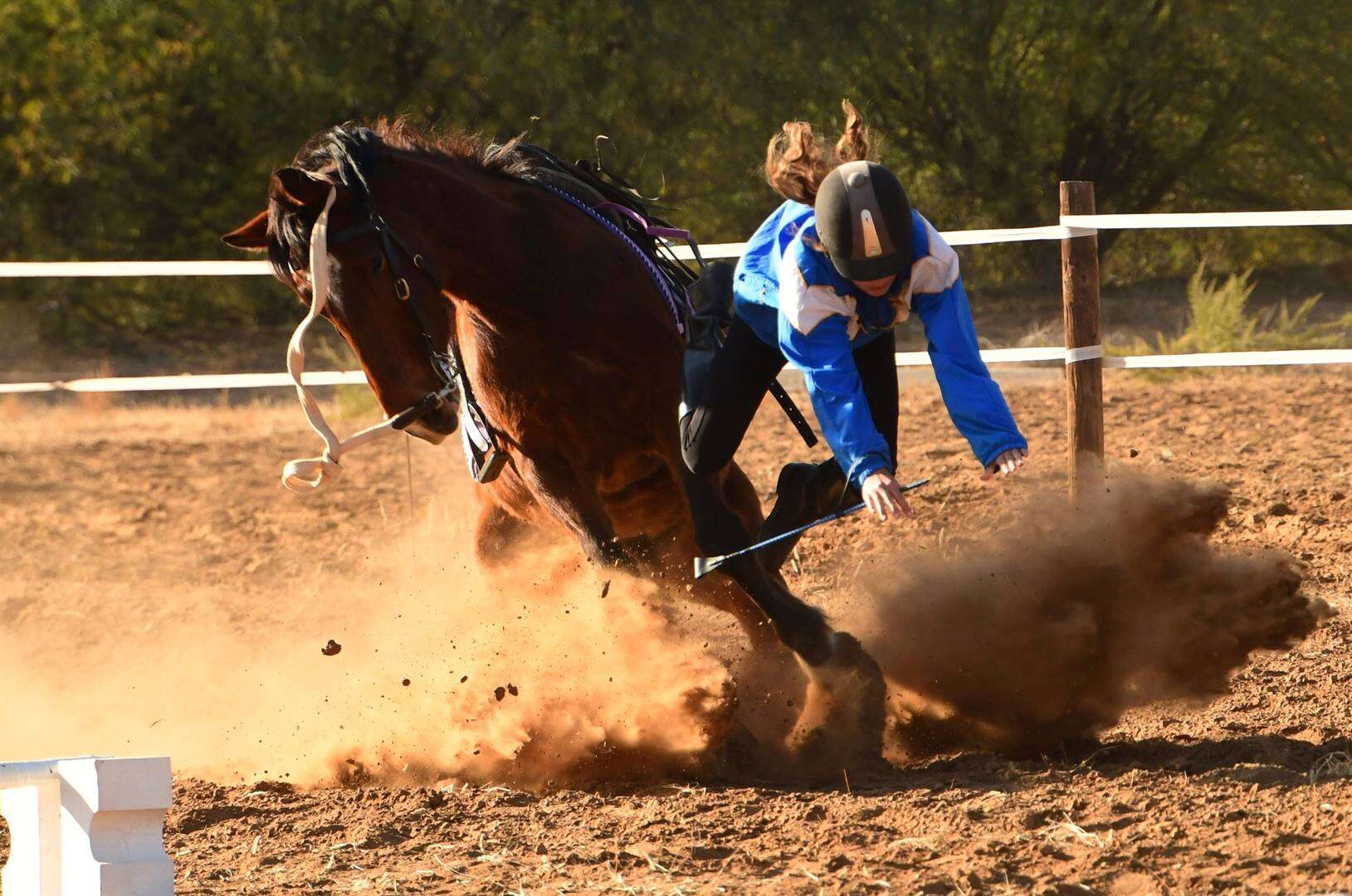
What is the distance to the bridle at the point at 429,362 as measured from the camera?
3703 mm

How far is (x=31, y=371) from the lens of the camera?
13.7m

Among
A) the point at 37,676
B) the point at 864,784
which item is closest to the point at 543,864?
→ the point at 864,784

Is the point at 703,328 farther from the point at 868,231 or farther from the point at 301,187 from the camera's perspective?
the point at 301,187

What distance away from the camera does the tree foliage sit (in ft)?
47.3

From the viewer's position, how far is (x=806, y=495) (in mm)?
4145

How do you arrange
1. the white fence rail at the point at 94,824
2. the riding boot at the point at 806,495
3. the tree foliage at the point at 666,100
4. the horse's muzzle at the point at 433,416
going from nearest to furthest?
the white fence rail at the point at 94,824 < the horse's muzzle at the point at 433,416 < the riding boot at the point at 806,495 < the tree foliage at the point at 666,100

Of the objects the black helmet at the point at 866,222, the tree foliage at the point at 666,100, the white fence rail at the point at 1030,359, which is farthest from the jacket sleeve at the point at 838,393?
the tree foliage at the point at 666,100

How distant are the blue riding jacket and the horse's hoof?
646mm

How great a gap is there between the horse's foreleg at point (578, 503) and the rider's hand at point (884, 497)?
0.97 metres

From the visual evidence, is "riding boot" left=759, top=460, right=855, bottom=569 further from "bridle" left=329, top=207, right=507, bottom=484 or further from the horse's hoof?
"bridle" left=329, top=207, right=507, bottom=484

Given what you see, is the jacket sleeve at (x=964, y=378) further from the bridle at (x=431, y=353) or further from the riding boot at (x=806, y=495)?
the bridle at (x=431, y=353)

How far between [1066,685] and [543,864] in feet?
5.44

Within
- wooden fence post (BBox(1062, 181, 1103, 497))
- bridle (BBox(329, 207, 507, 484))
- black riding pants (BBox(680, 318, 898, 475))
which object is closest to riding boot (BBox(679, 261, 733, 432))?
black riding pants (BBox(680, 318, 898, 475))

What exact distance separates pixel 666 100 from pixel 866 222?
11.6 meters
